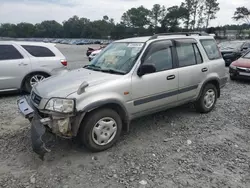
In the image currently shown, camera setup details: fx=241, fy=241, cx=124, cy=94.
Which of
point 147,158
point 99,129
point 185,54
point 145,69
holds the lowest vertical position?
point 147,158

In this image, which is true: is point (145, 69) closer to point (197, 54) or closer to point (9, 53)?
point (197, 54)

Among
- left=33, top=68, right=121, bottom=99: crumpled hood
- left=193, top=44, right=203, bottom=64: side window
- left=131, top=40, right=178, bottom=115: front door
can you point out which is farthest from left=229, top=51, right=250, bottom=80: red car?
left=33, top=68, right=121, bottom=99: crumpled hood

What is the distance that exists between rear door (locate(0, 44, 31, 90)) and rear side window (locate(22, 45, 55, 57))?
0.71ft

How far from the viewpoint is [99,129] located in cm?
361

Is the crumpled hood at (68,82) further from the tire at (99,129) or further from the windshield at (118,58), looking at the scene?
the tire at (99,129)

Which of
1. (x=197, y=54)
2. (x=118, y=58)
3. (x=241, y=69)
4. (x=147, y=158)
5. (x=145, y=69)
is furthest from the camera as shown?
(x=241, y=69)

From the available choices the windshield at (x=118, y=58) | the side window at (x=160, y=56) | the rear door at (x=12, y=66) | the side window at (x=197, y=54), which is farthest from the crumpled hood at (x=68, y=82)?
the rear door at (x=12, y=66)

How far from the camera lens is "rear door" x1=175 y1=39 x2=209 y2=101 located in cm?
466

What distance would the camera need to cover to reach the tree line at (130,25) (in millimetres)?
78938

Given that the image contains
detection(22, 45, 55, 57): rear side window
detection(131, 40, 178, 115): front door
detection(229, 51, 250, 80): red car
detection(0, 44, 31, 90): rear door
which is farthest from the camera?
detection(229, 51, 250, 80): red car

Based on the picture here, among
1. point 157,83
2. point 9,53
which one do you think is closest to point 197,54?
point 157,83

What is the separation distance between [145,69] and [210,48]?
229cm

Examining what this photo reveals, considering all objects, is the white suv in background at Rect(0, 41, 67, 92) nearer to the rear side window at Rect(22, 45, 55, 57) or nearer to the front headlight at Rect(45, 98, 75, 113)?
the rear side window at Rect(22, 45, 55, 57)

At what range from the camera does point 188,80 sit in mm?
4746
